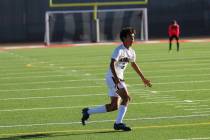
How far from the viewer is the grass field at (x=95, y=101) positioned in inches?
424

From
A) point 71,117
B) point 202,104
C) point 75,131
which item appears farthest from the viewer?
point 202,104

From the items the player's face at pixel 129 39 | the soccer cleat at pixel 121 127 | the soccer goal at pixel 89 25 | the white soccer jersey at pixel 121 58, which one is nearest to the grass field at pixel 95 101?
the soccer cleat at pixel 121 127

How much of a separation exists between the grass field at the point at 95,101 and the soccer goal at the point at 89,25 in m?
17.5

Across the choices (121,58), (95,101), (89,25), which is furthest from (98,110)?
(89,25)

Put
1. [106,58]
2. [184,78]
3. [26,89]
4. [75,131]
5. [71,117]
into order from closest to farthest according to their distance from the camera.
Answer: [75,131], [71,117], [26,89], [184,78], [106,58]

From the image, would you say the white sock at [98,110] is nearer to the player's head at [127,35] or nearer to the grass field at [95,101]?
the grass field at [95,101]

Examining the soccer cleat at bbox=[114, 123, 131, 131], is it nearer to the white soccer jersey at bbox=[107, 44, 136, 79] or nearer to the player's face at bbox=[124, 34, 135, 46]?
the white soccer jersey at bbox=[107, 44, 136, 79]

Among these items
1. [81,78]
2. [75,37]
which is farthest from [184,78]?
[75,37]

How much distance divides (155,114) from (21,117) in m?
2.44

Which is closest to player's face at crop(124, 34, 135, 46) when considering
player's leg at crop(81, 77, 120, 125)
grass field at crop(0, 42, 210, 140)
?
player's leg at crop(81, 77, 120, 125)

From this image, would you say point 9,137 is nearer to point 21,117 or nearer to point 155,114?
point 21,117

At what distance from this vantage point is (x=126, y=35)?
10703mm

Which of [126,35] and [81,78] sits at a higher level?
[126,35]

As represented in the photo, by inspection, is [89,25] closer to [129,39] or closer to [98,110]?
[98,110]
